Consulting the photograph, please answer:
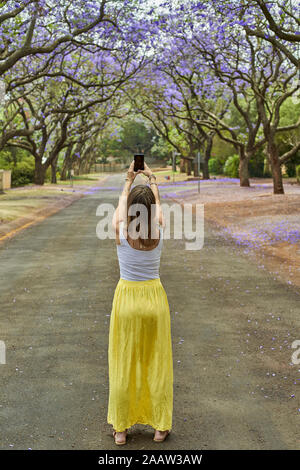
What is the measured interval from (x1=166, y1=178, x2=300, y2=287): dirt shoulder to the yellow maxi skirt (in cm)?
676

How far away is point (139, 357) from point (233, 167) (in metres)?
54.7

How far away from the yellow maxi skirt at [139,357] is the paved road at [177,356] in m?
0.23

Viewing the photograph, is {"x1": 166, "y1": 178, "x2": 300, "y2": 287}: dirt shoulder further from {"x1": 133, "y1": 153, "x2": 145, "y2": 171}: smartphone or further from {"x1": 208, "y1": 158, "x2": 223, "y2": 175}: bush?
{"x1": 208, "y1": 158, "x2": 223, "y2": 175}: bush

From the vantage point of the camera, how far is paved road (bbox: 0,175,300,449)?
4.64 meters

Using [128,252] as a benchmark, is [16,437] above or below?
below

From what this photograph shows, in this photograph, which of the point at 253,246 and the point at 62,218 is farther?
the point at 62,218

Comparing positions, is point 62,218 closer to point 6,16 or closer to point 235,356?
point 6,16

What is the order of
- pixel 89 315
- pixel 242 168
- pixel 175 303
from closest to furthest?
pixel 89 315
pixel 175 303
pixel 242 168

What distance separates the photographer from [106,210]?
92.9 feet

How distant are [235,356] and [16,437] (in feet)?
9.11

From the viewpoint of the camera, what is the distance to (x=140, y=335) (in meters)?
4.46

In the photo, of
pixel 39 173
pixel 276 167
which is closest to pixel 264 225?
pixel 276 167

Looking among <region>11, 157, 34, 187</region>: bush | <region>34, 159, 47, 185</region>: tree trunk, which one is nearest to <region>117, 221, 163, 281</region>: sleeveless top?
<region>34, 159, 47, 185</region>: tree trunk
